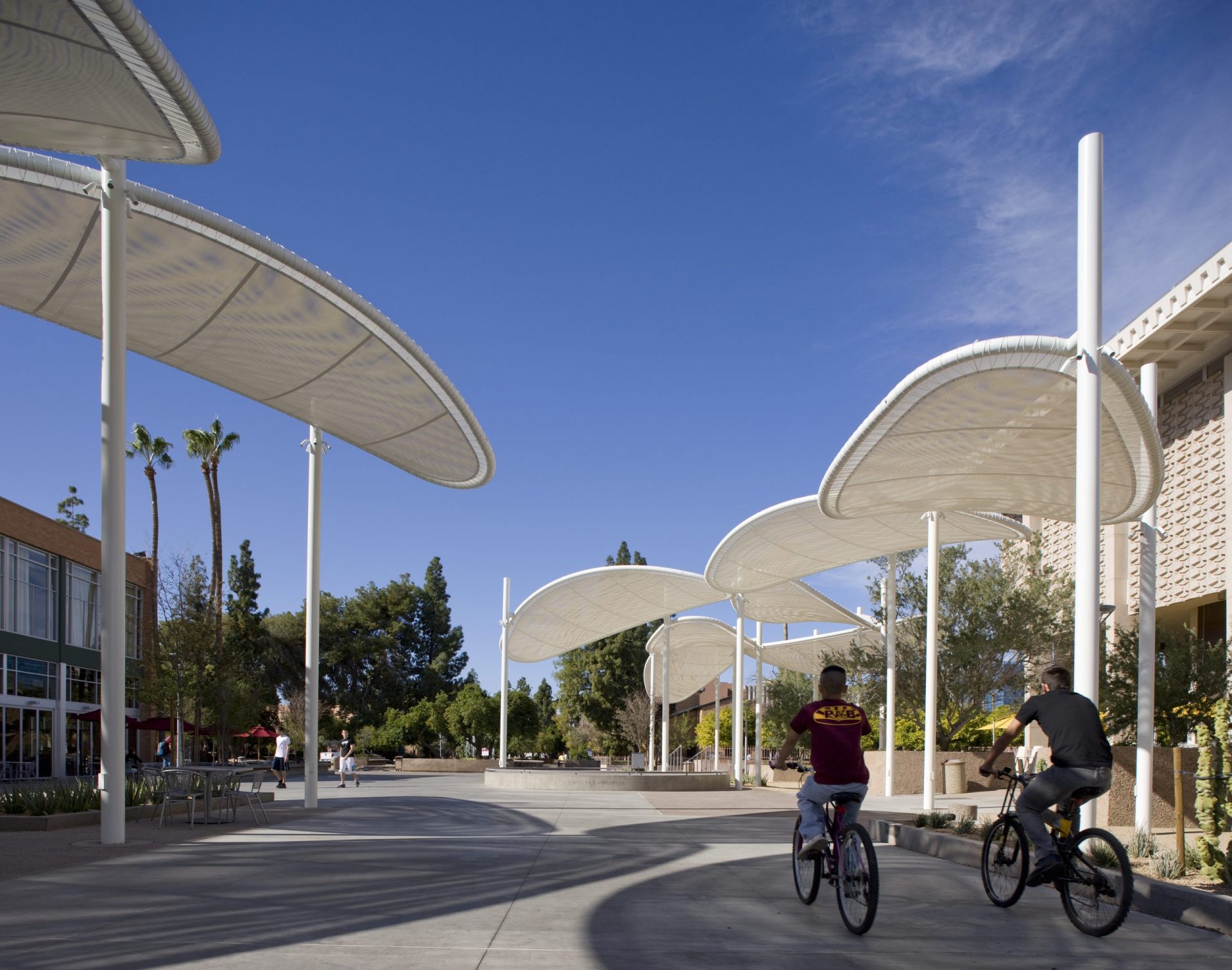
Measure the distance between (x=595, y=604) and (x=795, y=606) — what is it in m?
7.28

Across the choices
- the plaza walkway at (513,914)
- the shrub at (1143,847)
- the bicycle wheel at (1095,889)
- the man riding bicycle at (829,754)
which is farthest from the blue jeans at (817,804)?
the shrub at (1143,847)

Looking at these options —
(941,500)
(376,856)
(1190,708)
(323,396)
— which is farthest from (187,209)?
(1190,708)

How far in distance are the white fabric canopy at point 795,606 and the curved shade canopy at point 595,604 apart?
1.45 m

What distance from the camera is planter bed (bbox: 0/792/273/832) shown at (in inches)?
A: 535

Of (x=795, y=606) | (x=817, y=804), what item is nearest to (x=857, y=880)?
(x=817, y=804)

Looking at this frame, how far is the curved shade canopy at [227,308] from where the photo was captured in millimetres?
12508

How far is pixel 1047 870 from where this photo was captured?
7145 millimetres

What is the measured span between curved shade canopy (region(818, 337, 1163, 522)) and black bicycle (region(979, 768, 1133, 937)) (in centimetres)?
532

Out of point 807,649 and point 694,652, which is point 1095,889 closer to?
point 807,649

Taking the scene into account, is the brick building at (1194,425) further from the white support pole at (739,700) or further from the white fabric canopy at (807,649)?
the white fabric canopy at (807,649)

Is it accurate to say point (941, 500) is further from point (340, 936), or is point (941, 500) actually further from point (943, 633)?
point (340, 936)

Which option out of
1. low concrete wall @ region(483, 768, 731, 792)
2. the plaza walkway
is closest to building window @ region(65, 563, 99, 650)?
low concrete wall @ region(483, 768, 731, 792)

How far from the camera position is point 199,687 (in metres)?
36.6

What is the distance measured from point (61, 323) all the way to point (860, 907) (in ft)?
43.3
